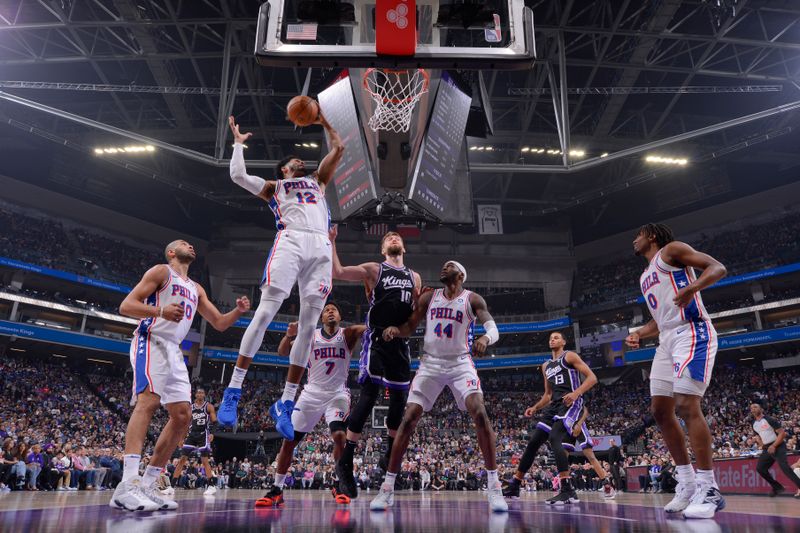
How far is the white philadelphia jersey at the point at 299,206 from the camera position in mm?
4285

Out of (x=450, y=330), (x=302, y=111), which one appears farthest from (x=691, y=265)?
(x=302, y=111)

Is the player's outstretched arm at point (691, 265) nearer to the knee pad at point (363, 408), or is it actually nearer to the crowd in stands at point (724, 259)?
the knee pad at point (363, 408)

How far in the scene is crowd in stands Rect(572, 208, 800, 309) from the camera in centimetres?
2673

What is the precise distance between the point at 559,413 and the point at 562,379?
482mm

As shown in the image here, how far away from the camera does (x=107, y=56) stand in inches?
732

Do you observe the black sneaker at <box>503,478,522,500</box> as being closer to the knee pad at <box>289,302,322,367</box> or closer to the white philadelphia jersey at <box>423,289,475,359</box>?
the white philadelphia jersey at <box>423,289,475,359</box>

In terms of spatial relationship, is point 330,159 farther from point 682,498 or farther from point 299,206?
point 682,498

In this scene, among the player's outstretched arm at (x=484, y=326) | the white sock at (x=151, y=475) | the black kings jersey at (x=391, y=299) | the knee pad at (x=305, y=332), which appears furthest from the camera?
the black kings jersey at (x=391, y=299)

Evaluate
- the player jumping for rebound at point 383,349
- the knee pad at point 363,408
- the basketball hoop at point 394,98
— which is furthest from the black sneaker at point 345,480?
the basketball hoop at point 394,98

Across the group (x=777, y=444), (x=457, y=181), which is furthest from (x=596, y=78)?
(x=777, y=444)

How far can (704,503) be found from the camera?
369cm

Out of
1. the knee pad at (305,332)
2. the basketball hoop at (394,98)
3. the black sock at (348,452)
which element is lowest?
the black sock at (348,452)

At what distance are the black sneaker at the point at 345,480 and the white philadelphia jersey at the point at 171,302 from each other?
1.97 meters

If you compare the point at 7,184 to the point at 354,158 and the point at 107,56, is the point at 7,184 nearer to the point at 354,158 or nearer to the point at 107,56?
the point at 107,56
